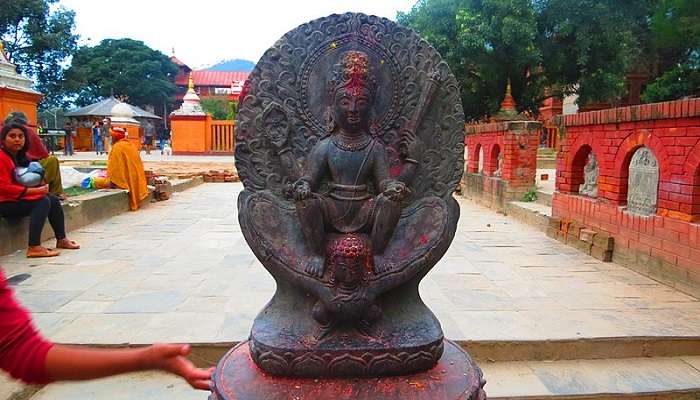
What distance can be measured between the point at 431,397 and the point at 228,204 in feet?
27.3

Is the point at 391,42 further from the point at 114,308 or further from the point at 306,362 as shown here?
the point at 114,308

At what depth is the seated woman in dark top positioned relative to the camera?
5059 millimetres

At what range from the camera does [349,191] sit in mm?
2420

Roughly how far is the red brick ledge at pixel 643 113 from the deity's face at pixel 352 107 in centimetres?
334

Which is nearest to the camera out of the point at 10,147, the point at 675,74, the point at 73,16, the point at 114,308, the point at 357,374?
the point at 357,374

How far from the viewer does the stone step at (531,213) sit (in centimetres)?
731

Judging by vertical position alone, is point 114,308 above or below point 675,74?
below

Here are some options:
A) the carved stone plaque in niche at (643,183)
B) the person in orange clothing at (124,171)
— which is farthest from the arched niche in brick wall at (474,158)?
the person in orange clothing at (124,171)

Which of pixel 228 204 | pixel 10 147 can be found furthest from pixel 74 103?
pixel 10 147

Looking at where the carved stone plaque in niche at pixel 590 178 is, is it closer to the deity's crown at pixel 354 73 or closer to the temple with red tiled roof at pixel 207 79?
the deity's crown at pixel 354 73

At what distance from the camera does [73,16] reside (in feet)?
95.2

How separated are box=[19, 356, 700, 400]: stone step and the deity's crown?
1.85 meters

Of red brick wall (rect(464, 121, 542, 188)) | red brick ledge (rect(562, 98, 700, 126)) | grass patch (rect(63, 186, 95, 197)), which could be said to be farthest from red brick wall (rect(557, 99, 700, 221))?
grass patch (rect(63, 186, 95, 197))

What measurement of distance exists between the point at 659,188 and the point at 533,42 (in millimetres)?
11627
